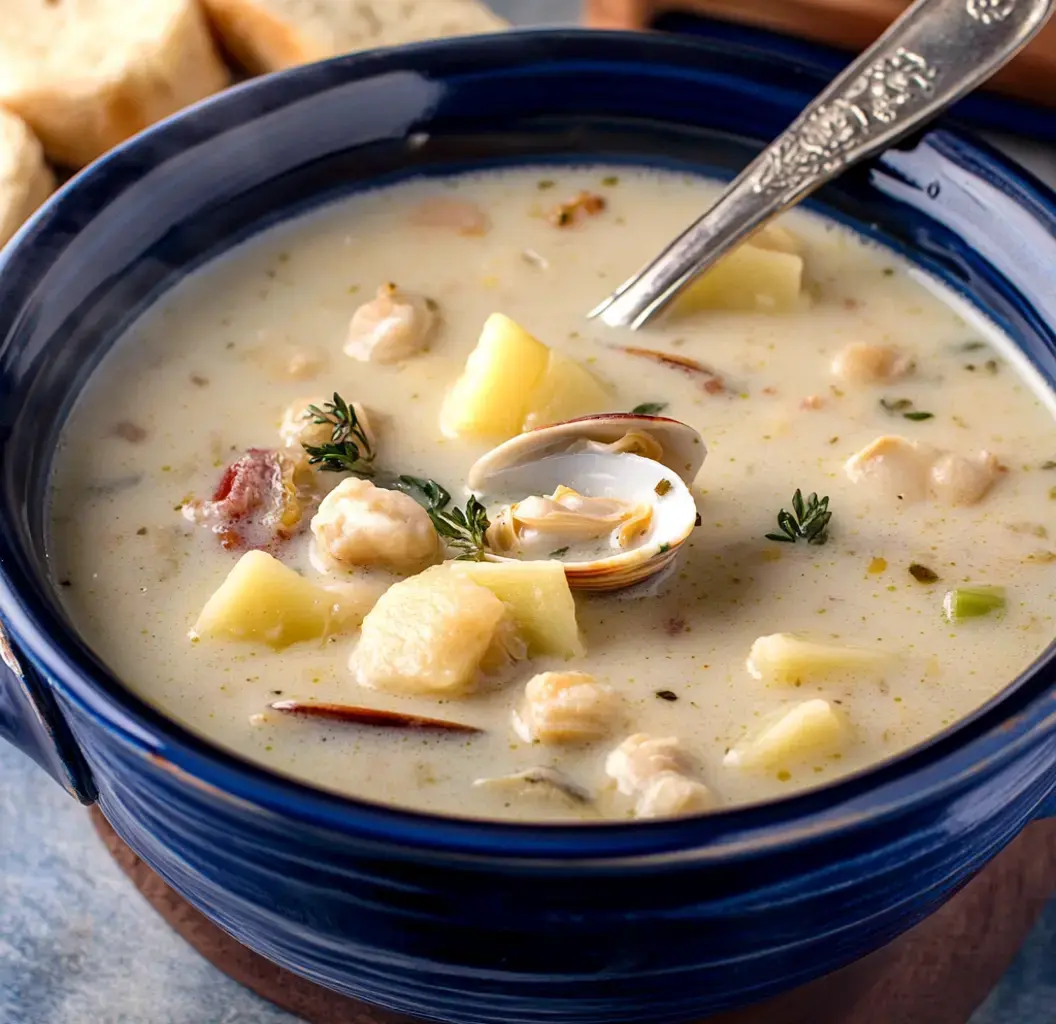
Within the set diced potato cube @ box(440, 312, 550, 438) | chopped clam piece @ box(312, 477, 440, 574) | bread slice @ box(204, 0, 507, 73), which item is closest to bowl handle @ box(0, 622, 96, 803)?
chopped clam piece @ box(312, 477, 440, 574)

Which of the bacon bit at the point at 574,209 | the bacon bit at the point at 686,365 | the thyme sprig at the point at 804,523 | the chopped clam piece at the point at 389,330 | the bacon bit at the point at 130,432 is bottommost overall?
the bacon bit at the point at 130,432

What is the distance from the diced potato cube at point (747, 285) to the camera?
2.32 m

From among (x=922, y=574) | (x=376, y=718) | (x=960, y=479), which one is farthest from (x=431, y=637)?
(x=960, y=479)

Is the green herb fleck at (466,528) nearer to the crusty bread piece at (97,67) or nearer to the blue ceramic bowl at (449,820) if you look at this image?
the blue ceramic bowl at (449,820)

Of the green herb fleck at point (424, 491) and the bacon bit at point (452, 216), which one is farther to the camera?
the bacon bit at point (452, 216)

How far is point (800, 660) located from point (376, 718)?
1.64ft

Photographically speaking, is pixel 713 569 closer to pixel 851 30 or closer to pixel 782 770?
pixel 782 770

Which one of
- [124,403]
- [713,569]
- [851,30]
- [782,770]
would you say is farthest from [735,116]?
[782,770]

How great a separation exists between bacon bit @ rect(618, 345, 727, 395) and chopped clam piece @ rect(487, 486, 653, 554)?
350mm

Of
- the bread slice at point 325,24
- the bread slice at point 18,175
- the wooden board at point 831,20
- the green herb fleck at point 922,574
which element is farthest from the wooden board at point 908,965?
the bread slice at point 325,24

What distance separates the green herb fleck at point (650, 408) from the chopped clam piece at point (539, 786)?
670 mm

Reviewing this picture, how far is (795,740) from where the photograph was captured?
1.66m

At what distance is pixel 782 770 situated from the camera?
1.65 meters

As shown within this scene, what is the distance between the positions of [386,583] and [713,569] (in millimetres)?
420
